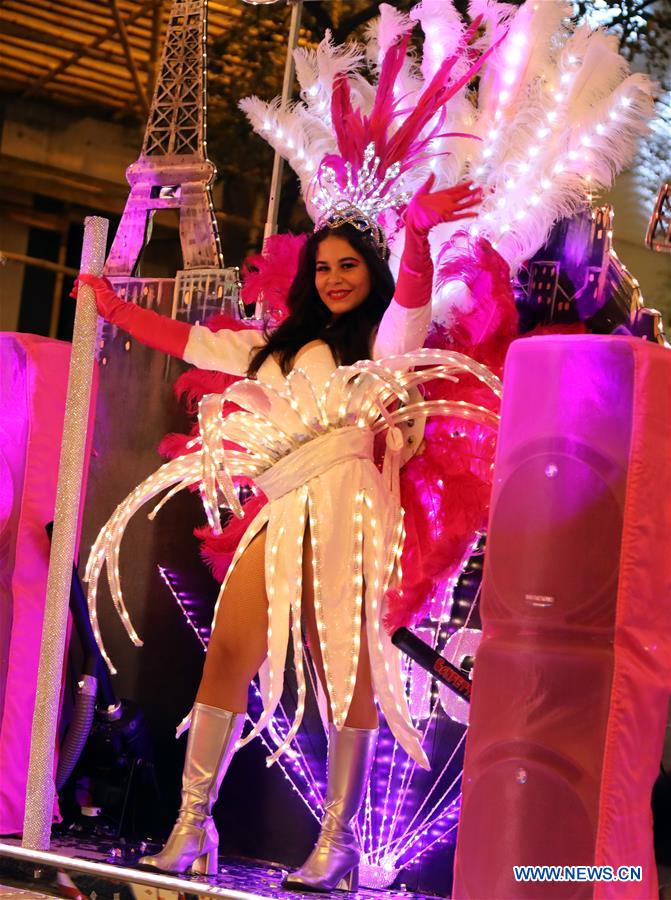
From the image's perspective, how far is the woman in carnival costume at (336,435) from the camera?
2.85 m

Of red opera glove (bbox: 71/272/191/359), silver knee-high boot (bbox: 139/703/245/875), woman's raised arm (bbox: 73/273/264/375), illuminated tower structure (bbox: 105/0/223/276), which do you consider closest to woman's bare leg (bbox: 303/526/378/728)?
silver knee-high boot (bbox: 139/703/245/875)

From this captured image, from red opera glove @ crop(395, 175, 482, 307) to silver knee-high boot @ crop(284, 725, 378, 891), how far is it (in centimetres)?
96

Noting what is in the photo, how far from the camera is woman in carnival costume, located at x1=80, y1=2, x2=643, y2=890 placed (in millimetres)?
2848

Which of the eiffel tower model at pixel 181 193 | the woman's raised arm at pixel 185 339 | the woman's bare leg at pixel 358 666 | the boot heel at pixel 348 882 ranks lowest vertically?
the boot heel at pixel 348 882

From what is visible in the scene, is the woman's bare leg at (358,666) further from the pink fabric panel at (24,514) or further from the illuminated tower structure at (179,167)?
the illuminated tower structure at (179,167)

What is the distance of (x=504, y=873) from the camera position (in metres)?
2.21

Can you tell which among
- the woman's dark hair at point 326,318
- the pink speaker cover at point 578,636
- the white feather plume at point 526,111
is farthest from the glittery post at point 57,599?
the pink speaker cover at point 578,636

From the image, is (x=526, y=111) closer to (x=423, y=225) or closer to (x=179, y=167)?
(x=423, y=225)

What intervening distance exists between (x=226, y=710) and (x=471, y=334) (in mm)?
1016

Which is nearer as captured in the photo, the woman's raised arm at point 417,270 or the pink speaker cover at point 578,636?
the pink speaker cover at point 578,636

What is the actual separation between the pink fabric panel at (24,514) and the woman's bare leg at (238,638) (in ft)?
2.17

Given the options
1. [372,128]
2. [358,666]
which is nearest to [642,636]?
[358,666]

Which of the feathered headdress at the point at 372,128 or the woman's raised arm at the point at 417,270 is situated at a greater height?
the feathered headdress at the point at 372,128

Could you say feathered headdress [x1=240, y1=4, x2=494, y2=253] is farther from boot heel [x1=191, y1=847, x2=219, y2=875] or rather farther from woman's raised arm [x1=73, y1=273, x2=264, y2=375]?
boot heel [x1=191, y1=847, x2=219, y2=875]
